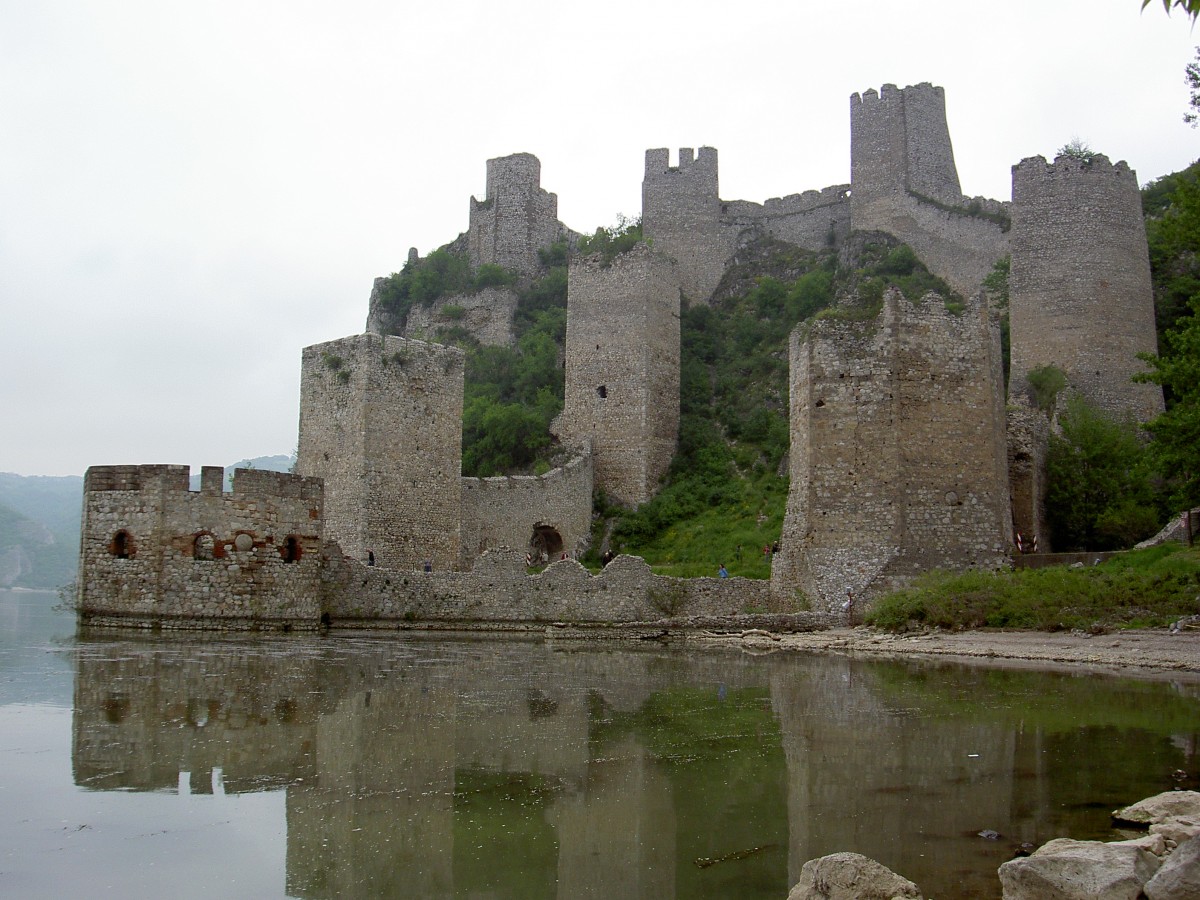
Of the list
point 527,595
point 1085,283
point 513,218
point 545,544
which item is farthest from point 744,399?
point 527,595

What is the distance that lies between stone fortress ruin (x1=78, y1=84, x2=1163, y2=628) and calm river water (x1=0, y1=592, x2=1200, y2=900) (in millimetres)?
6693

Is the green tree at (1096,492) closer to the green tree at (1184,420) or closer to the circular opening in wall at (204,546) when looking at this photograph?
the green tree at (1184,420)

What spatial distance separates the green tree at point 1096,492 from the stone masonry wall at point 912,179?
600 inches

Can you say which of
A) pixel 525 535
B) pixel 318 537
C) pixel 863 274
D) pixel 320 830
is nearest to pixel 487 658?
pixel 318 537

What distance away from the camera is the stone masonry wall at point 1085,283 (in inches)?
1150

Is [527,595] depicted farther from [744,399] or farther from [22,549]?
[22,549]

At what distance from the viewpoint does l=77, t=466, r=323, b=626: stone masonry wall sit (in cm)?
1720

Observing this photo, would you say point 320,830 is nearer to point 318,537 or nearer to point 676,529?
point 318,537

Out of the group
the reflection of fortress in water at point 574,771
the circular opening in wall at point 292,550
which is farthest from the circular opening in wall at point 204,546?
the reflection of fortress in water at point 574,771

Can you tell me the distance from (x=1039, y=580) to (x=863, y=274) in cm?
2316

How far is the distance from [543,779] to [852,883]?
2561mm

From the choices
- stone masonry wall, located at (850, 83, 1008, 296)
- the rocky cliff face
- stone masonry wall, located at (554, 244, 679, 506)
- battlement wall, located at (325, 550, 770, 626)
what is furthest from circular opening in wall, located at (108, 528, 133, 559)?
the rocky cliff face

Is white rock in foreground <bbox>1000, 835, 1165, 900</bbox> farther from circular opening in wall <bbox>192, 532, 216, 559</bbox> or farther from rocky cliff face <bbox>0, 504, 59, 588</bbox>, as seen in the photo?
rocky cliff face <bbox>0, 504, 59, 588</bbox>

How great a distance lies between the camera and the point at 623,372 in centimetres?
3381
